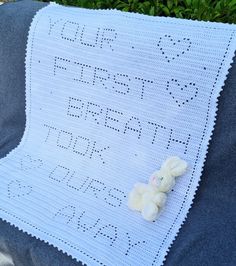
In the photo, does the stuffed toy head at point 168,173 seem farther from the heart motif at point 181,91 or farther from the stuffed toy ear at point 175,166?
the heart motif at point 181,91

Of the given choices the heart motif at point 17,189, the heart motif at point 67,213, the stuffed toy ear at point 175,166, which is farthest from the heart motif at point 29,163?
the stuffed toy ear at point 175,166

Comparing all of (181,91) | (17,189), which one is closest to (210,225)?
(181,91)

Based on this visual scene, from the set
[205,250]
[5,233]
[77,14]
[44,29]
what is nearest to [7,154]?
[5,233]

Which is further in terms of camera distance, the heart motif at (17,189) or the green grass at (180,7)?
the green grass at (180,7)

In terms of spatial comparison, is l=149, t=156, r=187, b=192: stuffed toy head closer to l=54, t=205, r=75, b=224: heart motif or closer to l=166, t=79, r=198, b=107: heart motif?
l=166, t=79, r=198, b=107: heart motif

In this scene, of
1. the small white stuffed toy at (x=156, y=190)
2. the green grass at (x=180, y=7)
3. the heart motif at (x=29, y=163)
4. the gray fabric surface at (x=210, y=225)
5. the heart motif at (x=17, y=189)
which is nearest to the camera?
the gray fabric surface at (x=210, y=225)

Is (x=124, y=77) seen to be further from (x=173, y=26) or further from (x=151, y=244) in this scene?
(x=151, y=244)
